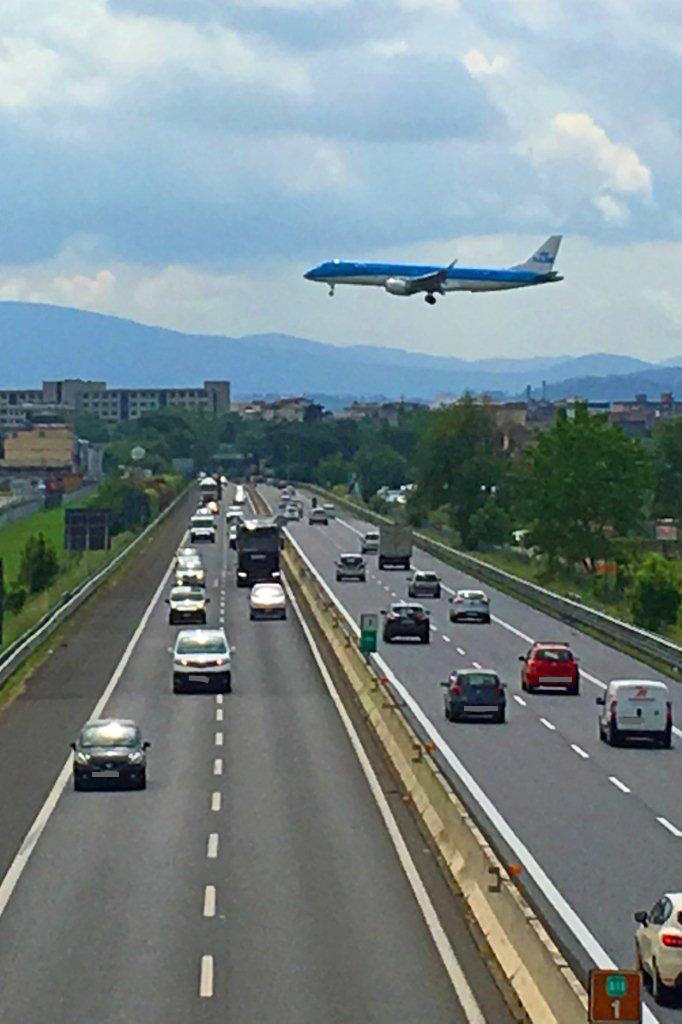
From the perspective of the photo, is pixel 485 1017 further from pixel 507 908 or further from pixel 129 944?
pixel 129 944

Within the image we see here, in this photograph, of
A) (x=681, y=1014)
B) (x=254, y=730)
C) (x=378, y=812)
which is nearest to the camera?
(x=681, y=1014)

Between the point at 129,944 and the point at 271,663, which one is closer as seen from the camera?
the point at 129,944

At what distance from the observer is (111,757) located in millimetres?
41250

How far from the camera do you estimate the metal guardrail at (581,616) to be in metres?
68.8

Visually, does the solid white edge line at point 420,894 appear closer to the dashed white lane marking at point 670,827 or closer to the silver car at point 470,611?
the dashed white lane marking at point 670,827

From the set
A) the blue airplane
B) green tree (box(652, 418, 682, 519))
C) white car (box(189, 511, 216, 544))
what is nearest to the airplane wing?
the blue airplane

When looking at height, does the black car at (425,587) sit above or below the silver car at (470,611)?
below

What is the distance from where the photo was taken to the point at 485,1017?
22.6 m

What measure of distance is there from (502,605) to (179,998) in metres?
75.0

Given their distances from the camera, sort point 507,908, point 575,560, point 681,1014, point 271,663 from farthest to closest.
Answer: point 575,560, point 271,663, point 507,908, point 681,1014

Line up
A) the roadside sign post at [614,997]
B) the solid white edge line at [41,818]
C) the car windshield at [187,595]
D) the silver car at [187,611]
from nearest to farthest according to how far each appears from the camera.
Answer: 1. the roadside sign post at [614,997]
2. the solid white edge line at [41,818]
3. the silver car at [187,611]
4. the car windshield at [187,595]

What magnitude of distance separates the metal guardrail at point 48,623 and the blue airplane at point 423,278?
728 inches

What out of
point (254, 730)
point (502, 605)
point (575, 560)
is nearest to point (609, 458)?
point (575, 560)

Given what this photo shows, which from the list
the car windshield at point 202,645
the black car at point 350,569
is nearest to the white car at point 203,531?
the black car at point 350,569
